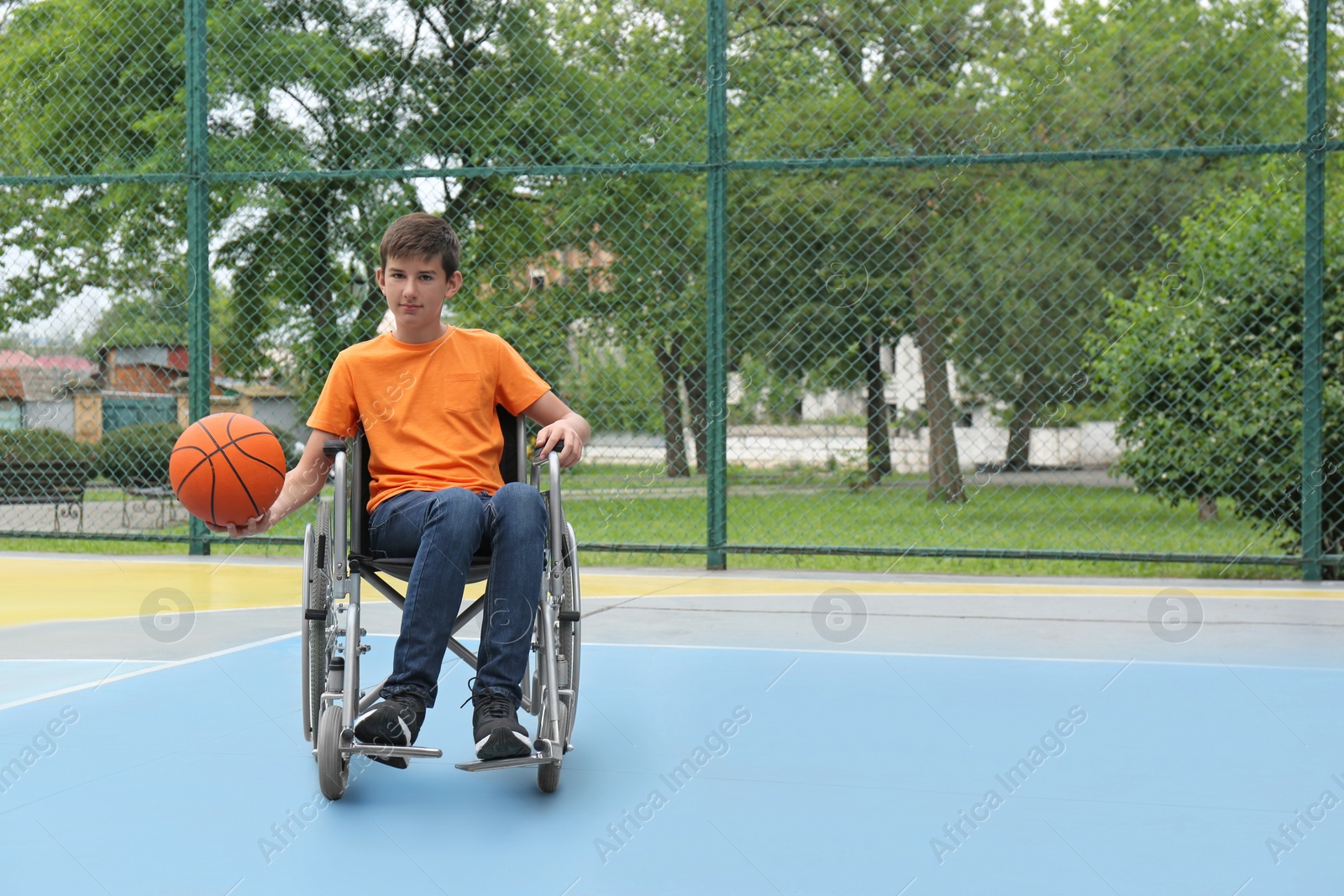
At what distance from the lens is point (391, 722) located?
2.48 metres

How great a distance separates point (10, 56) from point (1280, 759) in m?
11.1

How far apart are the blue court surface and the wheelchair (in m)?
0.12

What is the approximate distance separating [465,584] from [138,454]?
7.12 meters

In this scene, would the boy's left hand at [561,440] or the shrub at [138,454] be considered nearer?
the boy's left hand at [561,440]

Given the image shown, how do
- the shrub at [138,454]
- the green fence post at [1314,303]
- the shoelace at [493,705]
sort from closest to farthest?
the shoelace at [493,705]
the green fence post at [1314,303]
the shrub at [138,454]

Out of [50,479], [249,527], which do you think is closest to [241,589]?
[249,527]

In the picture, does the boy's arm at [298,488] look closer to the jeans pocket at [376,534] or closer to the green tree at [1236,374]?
the jeans pocket at [376,534]

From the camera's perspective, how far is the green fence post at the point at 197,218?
255 inches

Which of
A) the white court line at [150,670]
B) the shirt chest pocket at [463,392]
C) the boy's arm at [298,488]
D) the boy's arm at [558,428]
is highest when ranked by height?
the shirt chest pocket at [463,392]

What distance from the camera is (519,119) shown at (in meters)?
10.6

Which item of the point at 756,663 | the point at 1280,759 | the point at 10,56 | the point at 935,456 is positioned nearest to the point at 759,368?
the point at 935,456

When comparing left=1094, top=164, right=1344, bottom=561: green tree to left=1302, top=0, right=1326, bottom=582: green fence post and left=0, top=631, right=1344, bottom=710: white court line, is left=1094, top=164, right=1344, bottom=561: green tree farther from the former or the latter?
left=0, top=631, right=1344, bottom=710: white court line

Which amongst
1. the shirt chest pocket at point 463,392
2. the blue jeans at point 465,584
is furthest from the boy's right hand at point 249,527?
the shirt chest pocket at point 463,392

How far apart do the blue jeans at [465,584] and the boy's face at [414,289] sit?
0.44 m
